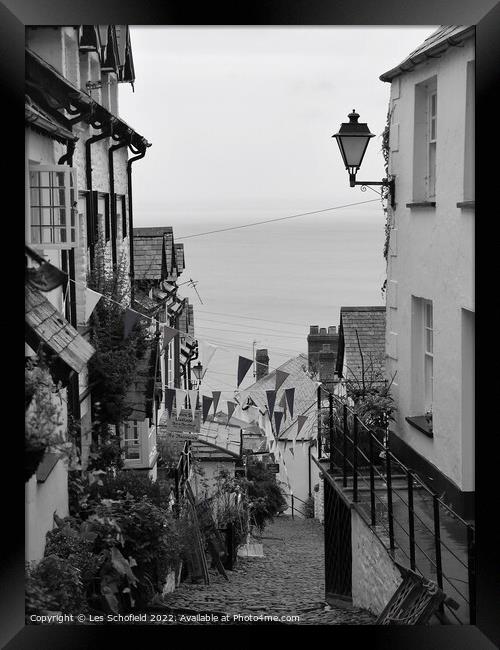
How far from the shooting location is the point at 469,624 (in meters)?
5.64

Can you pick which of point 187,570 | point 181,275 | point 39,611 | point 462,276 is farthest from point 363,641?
point 181,275

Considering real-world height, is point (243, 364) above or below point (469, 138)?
below

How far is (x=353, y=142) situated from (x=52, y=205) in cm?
233

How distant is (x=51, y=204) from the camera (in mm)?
6785

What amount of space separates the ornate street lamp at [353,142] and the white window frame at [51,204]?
198 centimetres

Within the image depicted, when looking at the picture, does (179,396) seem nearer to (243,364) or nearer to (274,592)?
(243,364)

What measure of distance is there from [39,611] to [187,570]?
5442 millimetres

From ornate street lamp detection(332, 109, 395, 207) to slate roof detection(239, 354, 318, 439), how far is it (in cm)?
1384

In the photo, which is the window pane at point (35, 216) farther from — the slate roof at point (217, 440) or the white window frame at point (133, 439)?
the slate roof at point (217, 440)

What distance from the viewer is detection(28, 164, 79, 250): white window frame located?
6547 mm

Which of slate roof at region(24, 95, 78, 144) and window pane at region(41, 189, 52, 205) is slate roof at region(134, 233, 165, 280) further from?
window pane at region(41, 189, 52, 205)
